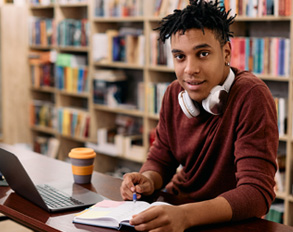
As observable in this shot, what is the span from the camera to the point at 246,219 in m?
1.41

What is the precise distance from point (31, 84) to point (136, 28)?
159 centimetres

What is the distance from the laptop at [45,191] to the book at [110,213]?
103 millimetres

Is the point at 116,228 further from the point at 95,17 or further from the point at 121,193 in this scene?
the point at 95,17

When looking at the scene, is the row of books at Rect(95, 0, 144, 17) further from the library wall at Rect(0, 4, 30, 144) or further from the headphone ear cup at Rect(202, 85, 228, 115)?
the headphone ear cup at Rect(202, 85, 228, 115)

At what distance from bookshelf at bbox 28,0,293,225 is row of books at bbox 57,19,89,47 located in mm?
48

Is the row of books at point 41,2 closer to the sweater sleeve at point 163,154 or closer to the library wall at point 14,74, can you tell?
the library wall at point 14,74

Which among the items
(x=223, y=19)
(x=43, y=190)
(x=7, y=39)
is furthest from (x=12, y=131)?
(x=223, y=19)

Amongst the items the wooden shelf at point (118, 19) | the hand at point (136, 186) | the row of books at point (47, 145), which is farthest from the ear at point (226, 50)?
the row of books at point (47, 145)

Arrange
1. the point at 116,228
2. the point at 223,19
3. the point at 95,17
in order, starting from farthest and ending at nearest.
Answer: the point at 95,17 < the point at 223,19 < the point at 116,228

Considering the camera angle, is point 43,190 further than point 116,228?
Yes

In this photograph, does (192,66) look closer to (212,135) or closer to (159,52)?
(212,135)

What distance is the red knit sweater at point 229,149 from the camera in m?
1.42

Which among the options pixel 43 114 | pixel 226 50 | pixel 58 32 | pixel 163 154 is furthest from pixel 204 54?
pixel 43 114

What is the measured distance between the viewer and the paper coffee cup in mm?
1762
